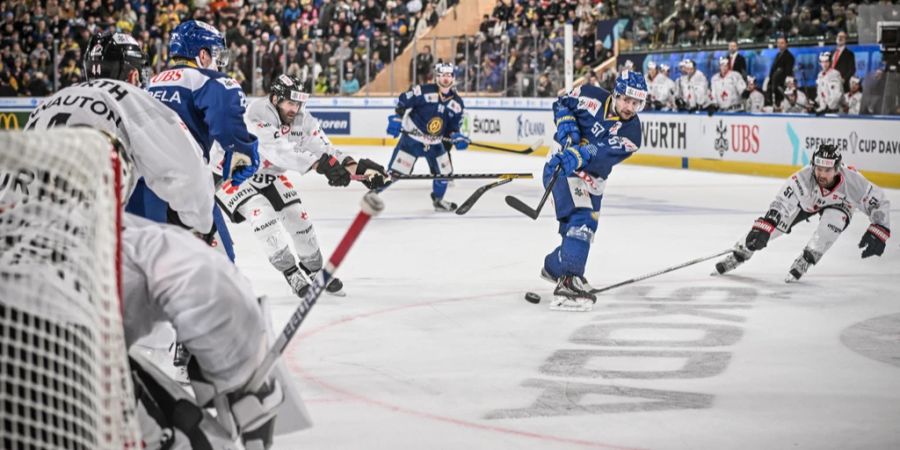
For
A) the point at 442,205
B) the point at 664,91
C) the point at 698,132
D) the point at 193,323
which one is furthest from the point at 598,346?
the point at 664,91

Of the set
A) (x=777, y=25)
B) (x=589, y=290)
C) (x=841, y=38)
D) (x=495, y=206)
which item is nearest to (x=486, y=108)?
(x=777, y=25)

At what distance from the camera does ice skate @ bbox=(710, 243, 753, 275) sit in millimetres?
7410

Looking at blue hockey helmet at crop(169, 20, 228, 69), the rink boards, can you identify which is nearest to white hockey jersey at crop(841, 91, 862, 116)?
the rink boards

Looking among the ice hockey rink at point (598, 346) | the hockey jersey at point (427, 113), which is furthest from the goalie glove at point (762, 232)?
the hockey jersey at point (427, 113)

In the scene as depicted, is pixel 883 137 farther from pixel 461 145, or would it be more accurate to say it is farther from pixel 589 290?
pixel 589 290

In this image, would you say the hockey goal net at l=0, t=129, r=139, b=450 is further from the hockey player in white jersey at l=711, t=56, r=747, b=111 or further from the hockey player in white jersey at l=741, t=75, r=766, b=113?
the hockey player in white jersey at l=711, t=56, r=747, b=111

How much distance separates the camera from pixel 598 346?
543 cm

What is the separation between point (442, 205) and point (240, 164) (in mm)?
6405

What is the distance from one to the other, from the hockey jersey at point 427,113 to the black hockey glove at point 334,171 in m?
4.92

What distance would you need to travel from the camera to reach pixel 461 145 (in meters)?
11.9

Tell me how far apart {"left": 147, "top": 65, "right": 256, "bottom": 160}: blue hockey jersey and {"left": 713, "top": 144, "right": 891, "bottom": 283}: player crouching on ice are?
12.6 ft

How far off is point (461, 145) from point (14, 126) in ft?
33.3

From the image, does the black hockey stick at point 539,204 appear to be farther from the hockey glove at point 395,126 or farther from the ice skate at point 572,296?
the hockey glove at point 395,126

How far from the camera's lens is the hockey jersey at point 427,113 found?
11.7 meters
